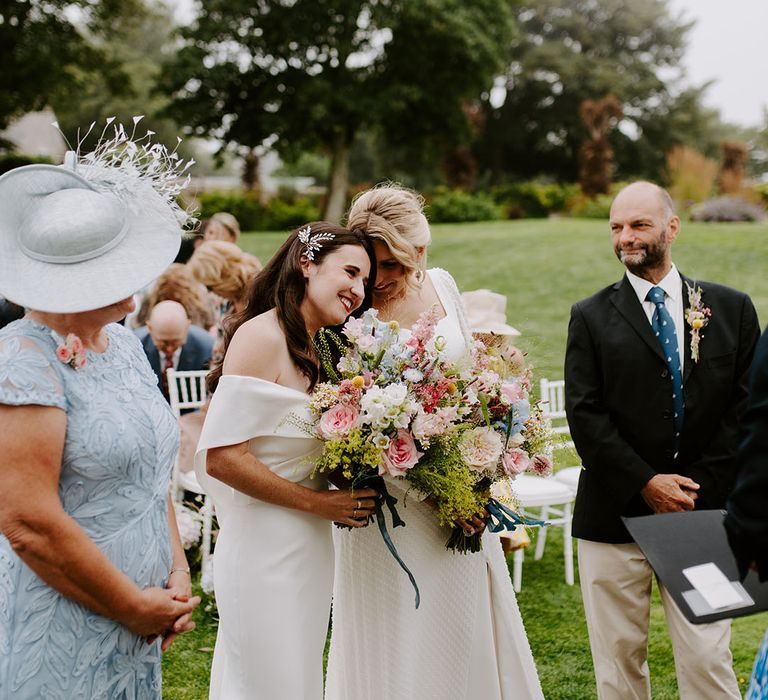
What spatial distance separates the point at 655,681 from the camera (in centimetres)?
453

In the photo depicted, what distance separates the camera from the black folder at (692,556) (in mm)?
2148

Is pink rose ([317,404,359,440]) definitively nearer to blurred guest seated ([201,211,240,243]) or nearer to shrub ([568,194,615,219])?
blurred guest seated ([201,211,240,243])

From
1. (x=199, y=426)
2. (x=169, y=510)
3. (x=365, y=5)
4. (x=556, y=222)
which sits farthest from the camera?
(x=365, y=5)

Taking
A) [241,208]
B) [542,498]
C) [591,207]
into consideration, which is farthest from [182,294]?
[241,208]

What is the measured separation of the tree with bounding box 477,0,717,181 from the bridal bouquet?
47.0 meters

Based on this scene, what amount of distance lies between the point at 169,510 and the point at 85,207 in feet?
3.32

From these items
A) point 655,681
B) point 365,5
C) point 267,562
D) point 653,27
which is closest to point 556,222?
point 365,5

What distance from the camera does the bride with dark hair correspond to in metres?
2.85

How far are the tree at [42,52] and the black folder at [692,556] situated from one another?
29.7 metres

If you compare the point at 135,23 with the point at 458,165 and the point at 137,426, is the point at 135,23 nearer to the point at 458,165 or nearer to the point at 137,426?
the point at 458,165

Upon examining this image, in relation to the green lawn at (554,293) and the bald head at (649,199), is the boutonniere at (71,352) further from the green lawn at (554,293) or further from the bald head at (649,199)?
the bald head at (649,199)

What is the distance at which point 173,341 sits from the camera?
6.34 meters

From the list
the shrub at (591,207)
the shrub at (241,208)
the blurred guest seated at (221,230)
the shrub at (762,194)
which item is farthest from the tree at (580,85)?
the blurred guest seated at (221,230)

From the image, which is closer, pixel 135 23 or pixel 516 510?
pixel 516 510
